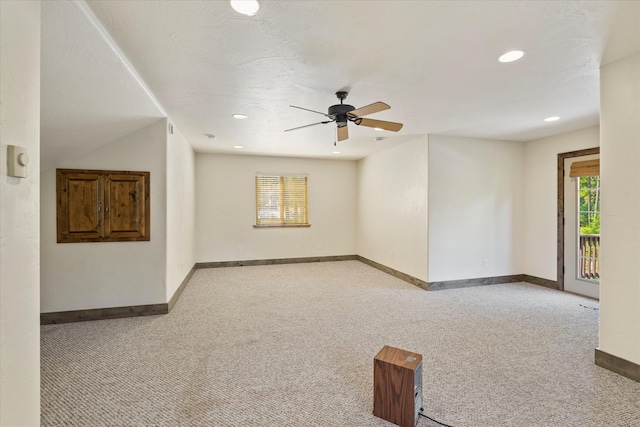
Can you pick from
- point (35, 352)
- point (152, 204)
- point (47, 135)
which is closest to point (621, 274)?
point (35, 352)

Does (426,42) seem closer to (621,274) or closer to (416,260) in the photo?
(621,274)

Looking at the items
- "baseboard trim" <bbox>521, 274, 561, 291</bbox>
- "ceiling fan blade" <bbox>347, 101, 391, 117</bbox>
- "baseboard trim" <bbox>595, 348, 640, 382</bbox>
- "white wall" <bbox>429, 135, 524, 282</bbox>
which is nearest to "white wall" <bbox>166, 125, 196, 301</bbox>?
"ceiling fan blade" <bbox>347, 101, 391, 117</bbox>

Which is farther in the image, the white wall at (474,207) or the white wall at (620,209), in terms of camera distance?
the white wall at (474,207)

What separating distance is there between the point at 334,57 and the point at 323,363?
2.45m

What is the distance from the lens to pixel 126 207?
3.58 metres

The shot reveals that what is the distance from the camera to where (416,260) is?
5.02 metres

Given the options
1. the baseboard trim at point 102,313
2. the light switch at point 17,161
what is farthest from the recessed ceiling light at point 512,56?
the baseboard trim at point 102,313

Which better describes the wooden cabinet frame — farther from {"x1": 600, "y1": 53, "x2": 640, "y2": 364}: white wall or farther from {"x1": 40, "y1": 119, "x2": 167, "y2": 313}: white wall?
{"x1": 600, "y1": 53, "x2": 640, "y2": 364}: white wall

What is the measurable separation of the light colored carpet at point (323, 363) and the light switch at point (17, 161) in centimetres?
157

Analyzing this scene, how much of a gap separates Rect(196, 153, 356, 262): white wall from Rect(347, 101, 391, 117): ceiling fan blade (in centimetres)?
414

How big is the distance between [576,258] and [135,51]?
6.08 m

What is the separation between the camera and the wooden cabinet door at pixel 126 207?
139 inches

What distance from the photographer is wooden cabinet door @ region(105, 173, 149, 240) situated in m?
3.53

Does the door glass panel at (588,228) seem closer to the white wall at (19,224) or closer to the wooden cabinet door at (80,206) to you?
the white wall at (19,224)
